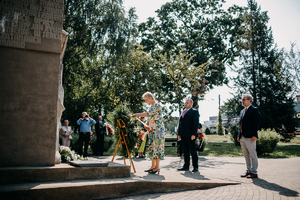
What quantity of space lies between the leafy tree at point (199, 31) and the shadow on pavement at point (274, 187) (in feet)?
82.1

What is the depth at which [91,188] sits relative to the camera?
463cm

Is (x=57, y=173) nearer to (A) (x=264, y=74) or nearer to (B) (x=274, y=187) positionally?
(B) (x=274, y=187)

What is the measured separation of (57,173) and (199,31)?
95.7ft

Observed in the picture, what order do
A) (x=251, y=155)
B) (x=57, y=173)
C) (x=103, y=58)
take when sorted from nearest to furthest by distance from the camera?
1. (x=57, y=173)
2. (x=251, y=155)
3. (x=103, y=58)

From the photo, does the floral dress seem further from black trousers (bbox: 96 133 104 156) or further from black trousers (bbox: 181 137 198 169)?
black trousers (bbox: 96 133 104 156)

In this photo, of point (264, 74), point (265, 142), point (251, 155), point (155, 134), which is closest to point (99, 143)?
point (155, 134)

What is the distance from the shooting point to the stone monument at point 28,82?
17.0 feet

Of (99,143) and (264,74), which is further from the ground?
(264,74)

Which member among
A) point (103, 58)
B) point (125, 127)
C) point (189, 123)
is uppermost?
point (103, 58)

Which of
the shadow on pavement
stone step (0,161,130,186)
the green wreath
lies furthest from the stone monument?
the shadow on pavement

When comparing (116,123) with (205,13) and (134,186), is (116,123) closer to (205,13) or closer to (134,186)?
(134,186)

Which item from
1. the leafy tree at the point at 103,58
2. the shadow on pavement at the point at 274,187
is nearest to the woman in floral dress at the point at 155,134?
the shadow on pavement at the point at 274,187

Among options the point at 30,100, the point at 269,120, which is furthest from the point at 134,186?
the point at 269,120

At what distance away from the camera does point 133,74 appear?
73.4 feet
